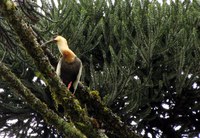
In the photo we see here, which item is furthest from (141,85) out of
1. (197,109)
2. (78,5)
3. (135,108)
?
(78,5)

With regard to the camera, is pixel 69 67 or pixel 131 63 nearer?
pixel 69 67

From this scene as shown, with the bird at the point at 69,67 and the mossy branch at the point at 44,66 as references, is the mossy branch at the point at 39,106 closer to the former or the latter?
the mossy branch at the point at 44,66

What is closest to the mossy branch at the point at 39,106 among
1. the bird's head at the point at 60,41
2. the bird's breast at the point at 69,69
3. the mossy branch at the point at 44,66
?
the mossy branch at the point at 44,66

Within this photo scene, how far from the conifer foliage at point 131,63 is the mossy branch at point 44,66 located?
3626mm

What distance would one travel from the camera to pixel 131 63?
23.0 ft

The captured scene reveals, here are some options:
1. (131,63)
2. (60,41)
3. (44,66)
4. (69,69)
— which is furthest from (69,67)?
(131,63)

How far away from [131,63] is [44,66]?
4.19 m

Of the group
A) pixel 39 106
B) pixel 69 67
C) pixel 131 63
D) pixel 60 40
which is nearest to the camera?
pixel 39 106

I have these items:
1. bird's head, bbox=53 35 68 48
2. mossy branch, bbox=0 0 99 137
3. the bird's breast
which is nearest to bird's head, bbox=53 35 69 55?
bird's head, bbox=53 35 68 48

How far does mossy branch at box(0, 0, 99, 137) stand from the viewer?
9.06 ft

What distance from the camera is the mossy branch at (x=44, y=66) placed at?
2.76 m

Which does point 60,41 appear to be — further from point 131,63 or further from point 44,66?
point 131,63

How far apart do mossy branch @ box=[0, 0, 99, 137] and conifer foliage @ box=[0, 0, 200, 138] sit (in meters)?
3.63

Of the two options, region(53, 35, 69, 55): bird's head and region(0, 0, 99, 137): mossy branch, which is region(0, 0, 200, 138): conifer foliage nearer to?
region(53, 35, 69, 55): bird's head
